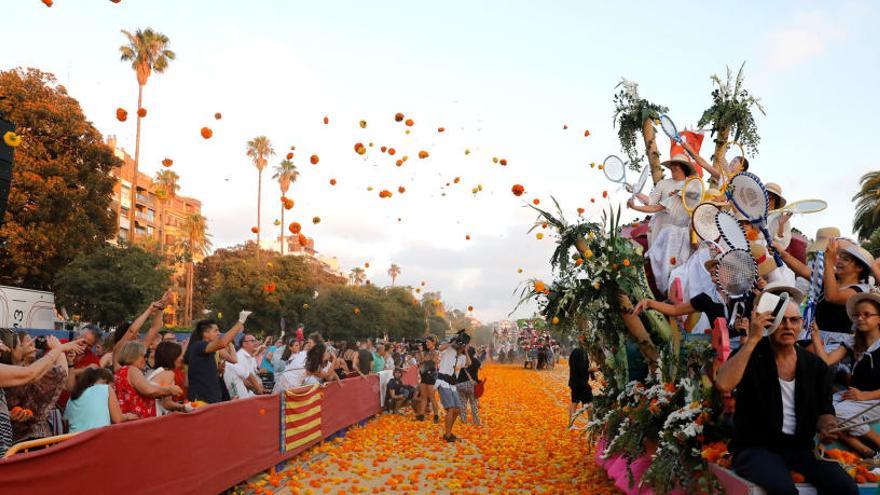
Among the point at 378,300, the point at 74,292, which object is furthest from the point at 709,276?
the point at 378,300

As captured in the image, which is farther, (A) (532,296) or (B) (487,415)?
(B) (487,415)

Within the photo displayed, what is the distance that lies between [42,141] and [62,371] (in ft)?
110

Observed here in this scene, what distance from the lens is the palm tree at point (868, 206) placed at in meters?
30.7

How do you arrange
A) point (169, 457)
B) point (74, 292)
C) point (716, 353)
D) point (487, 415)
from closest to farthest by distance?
1. point (716, 353)
2. point (169, 457)
3. point (487, 415)
4. point (74, 292)

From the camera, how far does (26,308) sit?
1196 inches

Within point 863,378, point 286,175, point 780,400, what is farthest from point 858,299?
point 286,175

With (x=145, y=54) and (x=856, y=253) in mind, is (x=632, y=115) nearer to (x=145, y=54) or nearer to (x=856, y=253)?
(x=856, y=253)

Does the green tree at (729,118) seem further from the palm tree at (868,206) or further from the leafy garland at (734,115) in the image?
the palm tree at (868,206)

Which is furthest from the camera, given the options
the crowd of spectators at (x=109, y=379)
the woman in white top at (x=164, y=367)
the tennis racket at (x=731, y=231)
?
the woman in white top at (x=164, y=367)

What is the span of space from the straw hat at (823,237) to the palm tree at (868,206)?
2790 centimetres

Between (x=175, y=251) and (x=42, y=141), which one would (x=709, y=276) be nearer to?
(x=42, y=141)

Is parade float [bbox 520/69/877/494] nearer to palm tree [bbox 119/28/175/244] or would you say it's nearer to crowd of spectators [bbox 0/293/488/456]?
crowd of spectators [bbox 0/293/488/456]

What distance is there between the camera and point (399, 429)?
15117 millimetres

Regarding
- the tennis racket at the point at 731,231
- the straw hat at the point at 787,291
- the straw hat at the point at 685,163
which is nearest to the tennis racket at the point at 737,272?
the tennis racket at the point at 731,231
